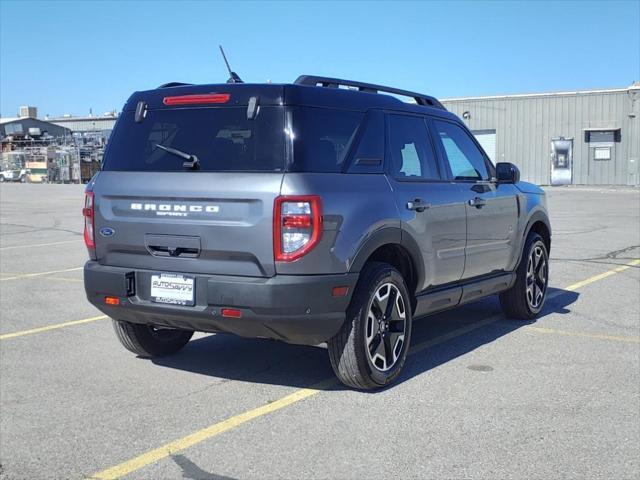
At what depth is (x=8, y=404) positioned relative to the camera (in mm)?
4949

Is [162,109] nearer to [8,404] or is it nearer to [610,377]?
[8,404]

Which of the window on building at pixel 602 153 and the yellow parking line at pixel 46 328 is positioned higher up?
the window on building at pixel 602 153

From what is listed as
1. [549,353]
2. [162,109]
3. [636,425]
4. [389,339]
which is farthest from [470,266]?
[162,109]

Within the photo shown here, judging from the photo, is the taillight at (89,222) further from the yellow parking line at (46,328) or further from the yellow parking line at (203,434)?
the yellow parking line at (46,328)

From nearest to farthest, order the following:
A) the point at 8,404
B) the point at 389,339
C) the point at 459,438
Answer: the point at 459,438, the point at 8,404, the point at 389,339

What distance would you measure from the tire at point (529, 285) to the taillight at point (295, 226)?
334 centimetres

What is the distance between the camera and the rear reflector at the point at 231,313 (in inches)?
183

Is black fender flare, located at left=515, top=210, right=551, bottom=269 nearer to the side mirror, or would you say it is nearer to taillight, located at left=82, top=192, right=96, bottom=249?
the side mirror

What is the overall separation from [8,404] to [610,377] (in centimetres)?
416

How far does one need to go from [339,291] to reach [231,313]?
68 cm

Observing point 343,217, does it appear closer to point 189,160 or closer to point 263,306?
point 263,306

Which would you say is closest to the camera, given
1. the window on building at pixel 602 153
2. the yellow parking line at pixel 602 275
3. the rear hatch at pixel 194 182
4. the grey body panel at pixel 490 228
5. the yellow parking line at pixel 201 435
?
the yellow parking line at pixel 201 435

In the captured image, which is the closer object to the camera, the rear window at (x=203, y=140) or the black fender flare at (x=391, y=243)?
the rear window at (x=203, y=140)

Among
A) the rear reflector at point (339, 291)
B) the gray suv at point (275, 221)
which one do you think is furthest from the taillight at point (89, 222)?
the rear reflector at point (339, 291)
